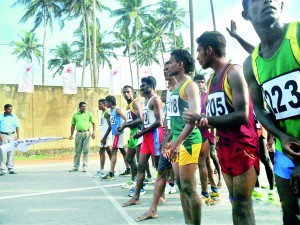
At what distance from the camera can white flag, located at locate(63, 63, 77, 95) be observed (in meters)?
19.5

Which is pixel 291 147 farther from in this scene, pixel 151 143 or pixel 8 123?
pixel 8 123

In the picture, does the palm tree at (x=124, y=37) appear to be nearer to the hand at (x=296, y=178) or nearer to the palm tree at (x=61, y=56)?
the palm tree at (x=61, y=56)

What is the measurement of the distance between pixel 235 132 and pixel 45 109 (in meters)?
17.3

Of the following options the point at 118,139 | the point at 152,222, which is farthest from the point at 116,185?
the point at 152,222

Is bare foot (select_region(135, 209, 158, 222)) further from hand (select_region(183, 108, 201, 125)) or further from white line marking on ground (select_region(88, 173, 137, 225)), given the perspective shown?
hand (select_region(183, 108, 201, 125))

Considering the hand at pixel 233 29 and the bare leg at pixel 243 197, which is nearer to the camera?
the bare leg at pixel 243 197

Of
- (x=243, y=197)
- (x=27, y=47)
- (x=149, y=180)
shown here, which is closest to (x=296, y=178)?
(x=243, y=197)

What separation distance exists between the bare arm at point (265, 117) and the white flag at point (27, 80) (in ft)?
56.3

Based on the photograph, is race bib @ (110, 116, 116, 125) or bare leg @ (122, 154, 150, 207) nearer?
bare leg @ (122, 154, 150, 207)

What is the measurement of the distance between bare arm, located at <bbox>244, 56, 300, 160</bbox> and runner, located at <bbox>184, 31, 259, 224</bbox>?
1.35 ft

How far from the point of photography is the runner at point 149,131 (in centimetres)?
593

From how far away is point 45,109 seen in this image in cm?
1914

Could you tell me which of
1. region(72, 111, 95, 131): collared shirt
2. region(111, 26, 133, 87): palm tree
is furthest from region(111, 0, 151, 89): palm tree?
region(72, 111, 95, 131): collared shirt

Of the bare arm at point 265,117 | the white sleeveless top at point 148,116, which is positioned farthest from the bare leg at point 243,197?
the white sleeveless top at point 148,116
